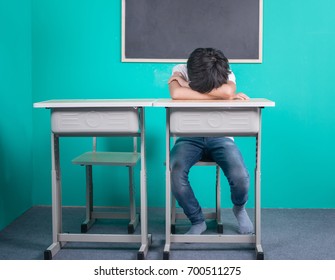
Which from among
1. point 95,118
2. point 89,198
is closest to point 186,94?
point 95,118

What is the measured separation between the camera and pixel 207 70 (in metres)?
2.96

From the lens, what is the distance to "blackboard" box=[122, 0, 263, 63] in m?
3.89

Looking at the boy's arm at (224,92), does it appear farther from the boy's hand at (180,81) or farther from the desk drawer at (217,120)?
the desk drawer at (217,120)

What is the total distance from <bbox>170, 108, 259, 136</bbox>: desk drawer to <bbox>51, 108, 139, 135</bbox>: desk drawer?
0.75ft

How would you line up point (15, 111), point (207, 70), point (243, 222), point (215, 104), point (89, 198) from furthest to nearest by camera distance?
point (15, 111) → point (89, 198) → point (243, 222) → point (207, 70) → point (215, 104)

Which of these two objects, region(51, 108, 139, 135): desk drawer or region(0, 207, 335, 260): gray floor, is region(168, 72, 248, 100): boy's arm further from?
region(0, 207, 335, 260): gray floor

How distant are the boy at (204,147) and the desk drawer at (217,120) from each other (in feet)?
0.83

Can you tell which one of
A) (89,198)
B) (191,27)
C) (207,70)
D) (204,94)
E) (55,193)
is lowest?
(89,198)

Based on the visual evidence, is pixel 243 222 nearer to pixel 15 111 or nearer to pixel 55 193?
pixel 55 193

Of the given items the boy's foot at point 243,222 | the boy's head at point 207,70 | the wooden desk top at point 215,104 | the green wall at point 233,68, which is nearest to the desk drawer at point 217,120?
the wooden desk top at point 215,104

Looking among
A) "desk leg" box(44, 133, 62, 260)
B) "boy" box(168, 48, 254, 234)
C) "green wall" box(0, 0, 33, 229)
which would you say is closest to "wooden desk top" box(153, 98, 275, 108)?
"boy" box(168, 48, 254, 234)

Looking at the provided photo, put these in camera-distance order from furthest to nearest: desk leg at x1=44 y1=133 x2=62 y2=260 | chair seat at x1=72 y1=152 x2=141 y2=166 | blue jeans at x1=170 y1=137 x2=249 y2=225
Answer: chair seat at x1=72 y1=152 x2=141 y2=166
blue jeans at x1=170 y1=137 x2=249 y2=225
desk leg at x1=44 y1=133 x2=62 y2=260

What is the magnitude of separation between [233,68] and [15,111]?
1.56 m
